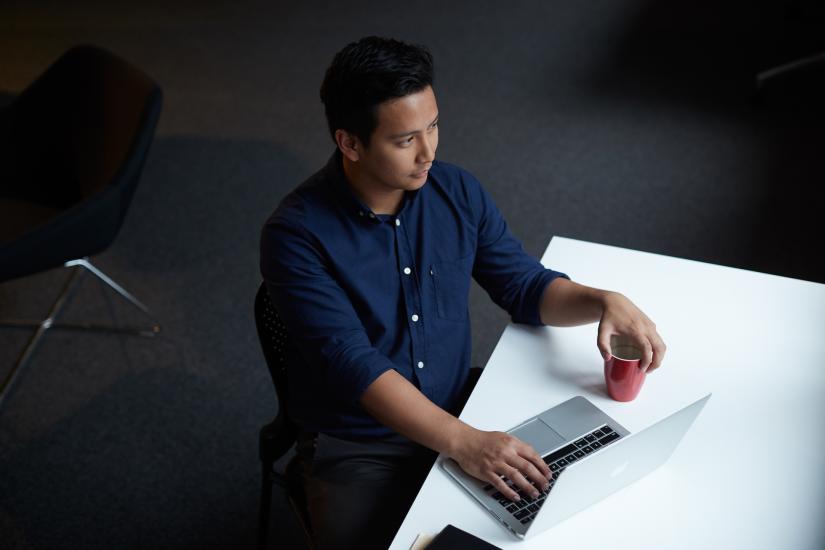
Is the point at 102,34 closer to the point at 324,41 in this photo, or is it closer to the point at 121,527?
the point at 324,41

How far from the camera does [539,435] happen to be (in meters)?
1.22

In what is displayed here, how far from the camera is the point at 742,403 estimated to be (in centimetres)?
126

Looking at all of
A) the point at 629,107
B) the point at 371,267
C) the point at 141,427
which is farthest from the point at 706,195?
the point at 141,427

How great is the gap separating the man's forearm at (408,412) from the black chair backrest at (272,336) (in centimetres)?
22

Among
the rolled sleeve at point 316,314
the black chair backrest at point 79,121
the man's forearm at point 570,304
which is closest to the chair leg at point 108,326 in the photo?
the black chair backrest at point 79,121

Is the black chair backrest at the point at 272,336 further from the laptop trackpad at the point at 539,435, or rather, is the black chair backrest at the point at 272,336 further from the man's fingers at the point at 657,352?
the man's fingers at the point at 657,352

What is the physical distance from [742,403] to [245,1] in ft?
14.1

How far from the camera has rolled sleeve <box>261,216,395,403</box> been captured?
1.31 metres

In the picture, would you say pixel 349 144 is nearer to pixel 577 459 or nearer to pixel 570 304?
pixel 570 304

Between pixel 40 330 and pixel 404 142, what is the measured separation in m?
1.89

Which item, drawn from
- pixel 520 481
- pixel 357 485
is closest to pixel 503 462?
pixel 520 481

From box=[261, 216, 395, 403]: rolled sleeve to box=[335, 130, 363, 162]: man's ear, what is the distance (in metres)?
0.16

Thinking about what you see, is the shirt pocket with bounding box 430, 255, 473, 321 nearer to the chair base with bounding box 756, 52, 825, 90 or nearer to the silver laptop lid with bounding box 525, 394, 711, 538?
the silver laptop lid with bounding box 525, 394, 711, 538

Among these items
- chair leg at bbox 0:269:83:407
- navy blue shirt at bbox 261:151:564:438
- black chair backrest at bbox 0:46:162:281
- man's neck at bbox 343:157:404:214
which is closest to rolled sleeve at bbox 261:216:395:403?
navy blue shirt at bbox 261:151:564:438
